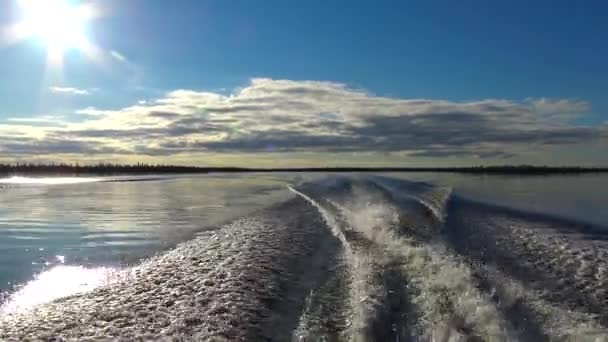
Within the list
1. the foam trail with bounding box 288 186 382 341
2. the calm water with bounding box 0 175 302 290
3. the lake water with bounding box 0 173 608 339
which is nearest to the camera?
the foam trail with bounding box 288 186 382 341

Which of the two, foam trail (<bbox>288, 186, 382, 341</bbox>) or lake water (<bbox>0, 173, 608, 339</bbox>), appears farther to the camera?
lake water (<bbox>0, 173, 608, 339</bbox>)

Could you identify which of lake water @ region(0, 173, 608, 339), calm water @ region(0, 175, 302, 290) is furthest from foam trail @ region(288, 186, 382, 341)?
calm water @ region(0, 175, 302, 290)

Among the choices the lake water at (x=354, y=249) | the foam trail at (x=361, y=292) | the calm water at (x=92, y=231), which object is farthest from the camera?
the calm water at (x=92, y=231)

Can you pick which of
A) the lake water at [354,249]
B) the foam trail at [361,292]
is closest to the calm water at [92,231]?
the lake water at [354,249]

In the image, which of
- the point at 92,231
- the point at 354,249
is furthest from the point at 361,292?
the point at 92,231

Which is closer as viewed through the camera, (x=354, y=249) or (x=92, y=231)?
(x=354, y=249)

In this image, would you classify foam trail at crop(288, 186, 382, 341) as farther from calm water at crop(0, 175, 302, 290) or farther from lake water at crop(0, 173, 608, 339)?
calm water at crop(0, 175, 302, 290)

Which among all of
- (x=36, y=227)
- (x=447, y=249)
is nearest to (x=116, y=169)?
(x=36, y=227)

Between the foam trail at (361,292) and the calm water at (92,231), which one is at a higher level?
the foam trail at (361,292)

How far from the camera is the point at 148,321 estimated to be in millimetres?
5484

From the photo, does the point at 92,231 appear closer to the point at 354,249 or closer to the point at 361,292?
the point at 354,249

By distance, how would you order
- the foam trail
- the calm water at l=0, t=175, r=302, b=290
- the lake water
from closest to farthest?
the foam trail < the lake water < the calm water at l=0, t=175, r=302, b=290

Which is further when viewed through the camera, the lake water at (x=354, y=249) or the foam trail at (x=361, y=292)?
the lake water at (x=354, y=249)

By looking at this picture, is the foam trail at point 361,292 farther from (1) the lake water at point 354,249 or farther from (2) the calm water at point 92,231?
(2) the calm water at point 92,231
